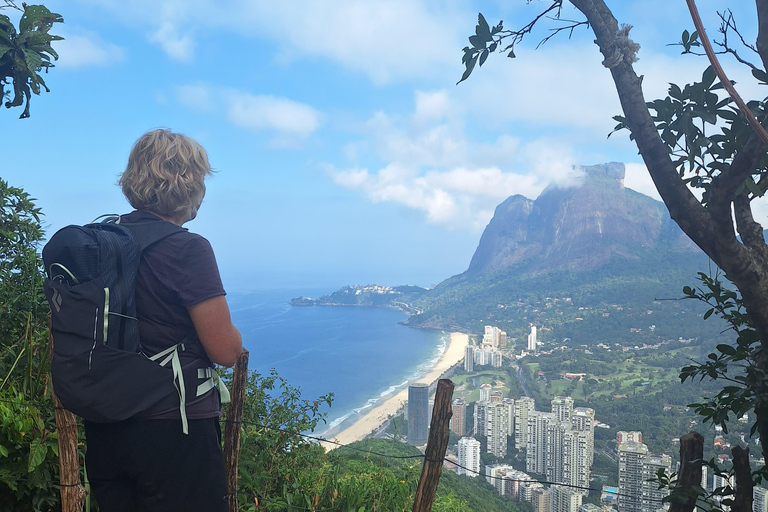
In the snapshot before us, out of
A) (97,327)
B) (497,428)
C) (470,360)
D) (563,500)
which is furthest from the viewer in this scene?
(470,360)

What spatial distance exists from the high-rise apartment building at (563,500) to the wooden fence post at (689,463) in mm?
6744

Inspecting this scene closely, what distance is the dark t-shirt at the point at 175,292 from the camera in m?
1.10

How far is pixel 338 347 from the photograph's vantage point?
28875 mm

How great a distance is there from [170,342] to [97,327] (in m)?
0.15

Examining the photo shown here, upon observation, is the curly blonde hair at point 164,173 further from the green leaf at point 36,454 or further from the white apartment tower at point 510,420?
the white apartment tower at point 510,420

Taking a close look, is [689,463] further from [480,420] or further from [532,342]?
[532,342]

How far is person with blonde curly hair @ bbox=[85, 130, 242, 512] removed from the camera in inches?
43.9

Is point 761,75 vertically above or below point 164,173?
above

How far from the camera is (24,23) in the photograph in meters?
2.21

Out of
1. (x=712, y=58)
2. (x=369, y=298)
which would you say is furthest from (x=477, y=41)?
(x=369, y=298)

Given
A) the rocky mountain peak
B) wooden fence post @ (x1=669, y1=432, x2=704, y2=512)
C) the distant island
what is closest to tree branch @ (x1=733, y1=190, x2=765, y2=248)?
wooden fence post @ (x1=669, y1=432, x2=704, y2=512)

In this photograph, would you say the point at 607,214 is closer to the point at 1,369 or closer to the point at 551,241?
the point at 551,241

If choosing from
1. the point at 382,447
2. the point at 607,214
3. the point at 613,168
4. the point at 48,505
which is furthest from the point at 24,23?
the point at 613,168

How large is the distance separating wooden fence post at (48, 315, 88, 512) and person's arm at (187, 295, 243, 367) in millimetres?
845
